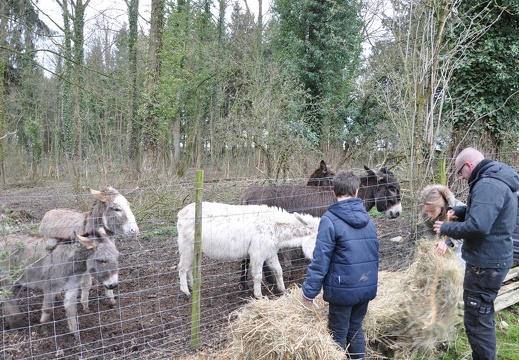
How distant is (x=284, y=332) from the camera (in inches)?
120

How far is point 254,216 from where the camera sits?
604 cm

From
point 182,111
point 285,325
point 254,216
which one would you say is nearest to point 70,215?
point 254,216

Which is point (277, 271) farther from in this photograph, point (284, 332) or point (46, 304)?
point (46, 304)

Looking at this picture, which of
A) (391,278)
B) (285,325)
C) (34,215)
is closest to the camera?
(285,325)

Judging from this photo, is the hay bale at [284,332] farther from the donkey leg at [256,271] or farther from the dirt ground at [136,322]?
the donkey leg at [256,271]

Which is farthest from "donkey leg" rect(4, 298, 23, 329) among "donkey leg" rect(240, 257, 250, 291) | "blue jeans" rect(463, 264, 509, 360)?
"blue jeans" rect(463, 264, 509, 360)

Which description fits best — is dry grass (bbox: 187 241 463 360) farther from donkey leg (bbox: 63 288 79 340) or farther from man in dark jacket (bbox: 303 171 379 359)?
donkey leg (bbox: 63 288 79 340)

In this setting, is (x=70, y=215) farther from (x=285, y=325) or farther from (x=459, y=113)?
(x=459, y=113)

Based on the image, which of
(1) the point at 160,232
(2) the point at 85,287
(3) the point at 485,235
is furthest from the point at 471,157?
(1) the point at 160,232

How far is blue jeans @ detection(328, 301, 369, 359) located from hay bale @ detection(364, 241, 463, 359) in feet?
1.38

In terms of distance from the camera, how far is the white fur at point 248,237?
19.0 ft

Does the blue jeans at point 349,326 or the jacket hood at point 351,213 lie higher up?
the jacket hood at point 351,213

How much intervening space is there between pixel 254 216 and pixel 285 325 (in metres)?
3.02

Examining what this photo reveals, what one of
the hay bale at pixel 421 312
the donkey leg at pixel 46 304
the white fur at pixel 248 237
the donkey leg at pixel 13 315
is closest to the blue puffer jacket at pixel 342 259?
the hay bale at pixel 421 312
